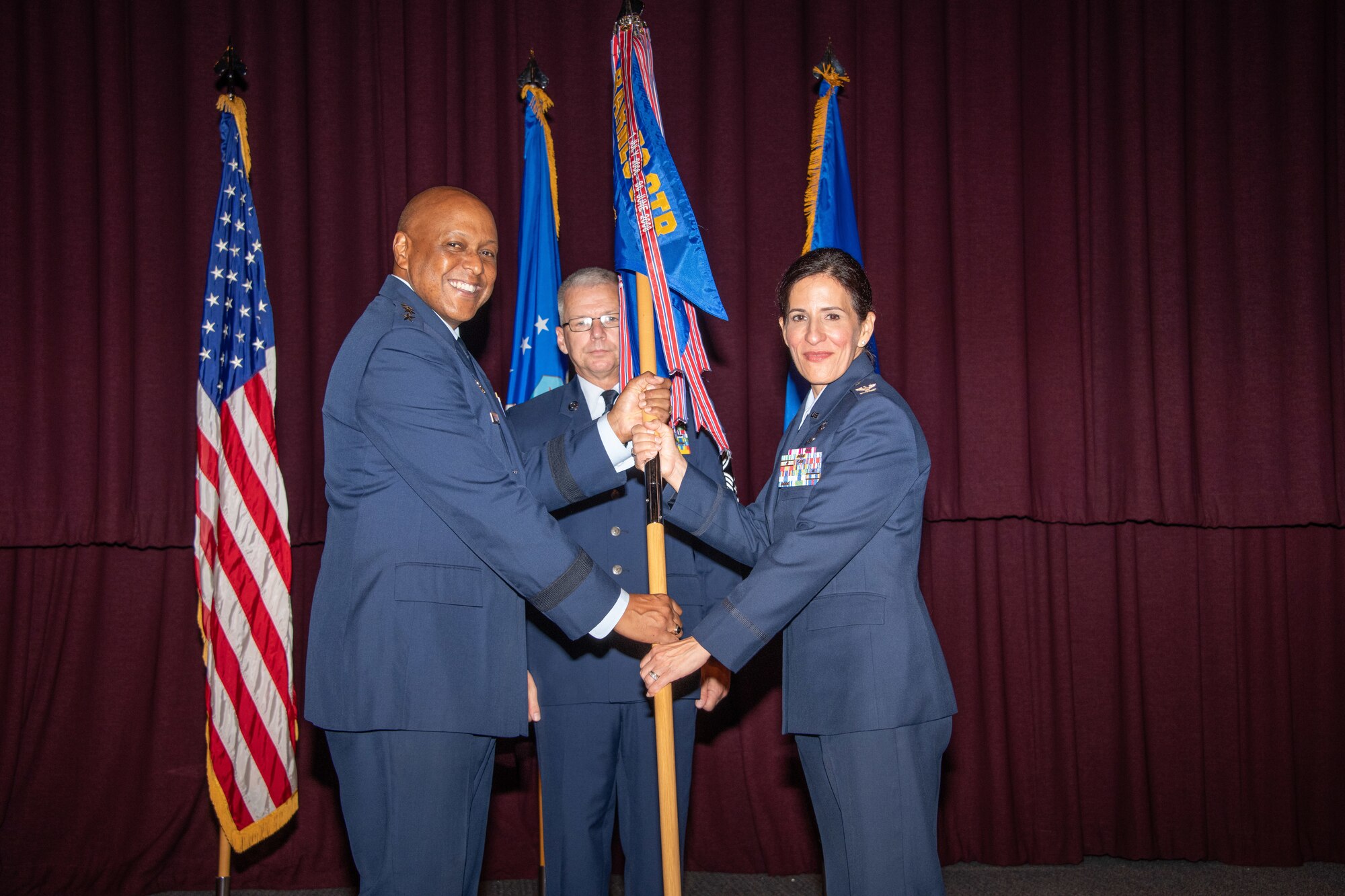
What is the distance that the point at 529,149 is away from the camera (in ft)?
11.0

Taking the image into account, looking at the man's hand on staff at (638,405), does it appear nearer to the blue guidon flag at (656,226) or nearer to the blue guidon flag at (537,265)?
the blue guidon flag at (656,226)

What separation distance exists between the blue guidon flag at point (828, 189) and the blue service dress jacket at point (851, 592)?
1.22 m

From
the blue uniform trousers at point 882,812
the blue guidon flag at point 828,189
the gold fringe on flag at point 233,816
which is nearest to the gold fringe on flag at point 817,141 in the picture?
the blue guidon flag at point 828,189

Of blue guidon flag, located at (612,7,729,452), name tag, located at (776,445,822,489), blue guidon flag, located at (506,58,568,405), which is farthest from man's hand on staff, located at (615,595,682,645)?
blue guidon flag, located at (506,58,568,405)

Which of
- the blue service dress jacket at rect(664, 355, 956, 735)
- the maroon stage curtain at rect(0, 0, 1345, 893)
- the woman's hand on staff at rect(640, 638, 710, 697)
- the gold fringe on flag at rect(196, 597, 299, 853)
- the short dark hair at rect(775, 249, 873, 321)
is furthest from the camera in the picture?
the maroon stage curtain at rect(0, 0, 1345, 893)

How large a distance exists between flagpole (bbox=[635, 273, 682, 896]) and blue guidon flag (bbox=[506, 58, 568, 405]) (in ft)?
2.51

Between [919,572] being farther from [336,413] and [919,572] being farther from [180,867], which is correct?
[180,867]

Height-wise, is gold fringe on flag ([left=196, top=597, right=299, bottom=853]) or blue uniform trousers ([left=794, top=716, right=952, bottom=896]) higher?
blue uniform trousers ([left=794, top=716, right=952, bottom=896])

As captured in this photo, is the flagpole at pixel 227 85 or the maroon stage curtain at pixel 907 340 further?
the maroon stage curtain at pixel 907 340

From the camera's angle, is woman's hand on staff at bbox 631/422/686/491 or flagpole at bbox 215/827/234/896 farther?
flagpole at bbox 215/827/234/896

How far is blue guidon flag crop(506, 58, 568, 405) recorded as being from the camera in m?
3.24

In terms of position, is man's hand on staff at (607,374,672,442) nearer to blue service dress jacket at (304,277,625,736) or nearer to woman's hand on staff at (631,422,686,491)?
woman's hand on staff at (631,422,686,491)

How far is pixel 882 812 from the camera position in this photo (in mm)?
1841

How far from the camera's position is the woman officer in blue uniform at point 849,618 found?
1.86m
